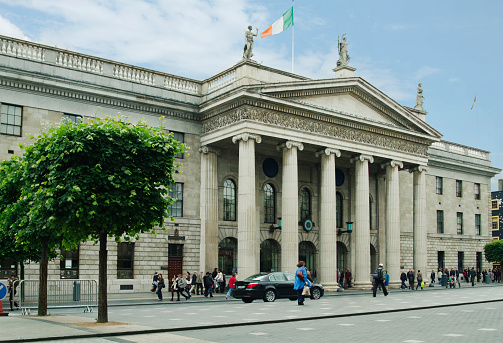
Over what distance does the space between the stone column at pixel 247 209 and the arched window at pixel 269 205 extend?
22.6ft

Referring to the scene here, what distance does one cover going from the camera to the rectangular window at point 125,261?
35.7 meters

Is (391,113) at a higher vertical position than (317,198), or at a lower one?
higher

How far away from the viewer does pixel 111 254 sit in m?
35.3

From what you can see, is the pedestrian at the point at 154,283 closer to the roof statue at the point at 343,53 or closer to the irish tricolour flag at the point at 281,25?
the irish tricolour flag at the point at 281,25

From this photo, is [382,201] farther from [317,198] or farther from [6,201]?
[6,201]

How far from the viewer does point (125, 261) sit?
3594cm

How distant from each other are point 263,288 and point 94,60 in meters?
17.6

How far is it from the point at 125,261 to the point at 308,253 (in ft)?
50.1

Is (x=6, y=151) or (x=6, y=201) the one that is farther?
(x=6, y=151)

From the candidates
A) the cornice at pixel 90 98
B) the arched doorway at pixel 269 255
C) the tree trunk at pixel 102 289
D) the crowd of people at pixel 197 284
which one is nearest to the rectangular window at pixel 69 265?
the crowd of people at pixel 197 284

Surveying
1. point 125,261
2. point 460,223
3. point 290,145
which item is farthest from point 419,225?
point 125,261

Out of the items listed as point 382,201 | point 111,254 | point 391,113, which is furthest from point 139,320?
point 382,201

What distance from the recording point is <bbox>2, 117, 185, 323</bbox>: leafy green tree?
17.6 metres

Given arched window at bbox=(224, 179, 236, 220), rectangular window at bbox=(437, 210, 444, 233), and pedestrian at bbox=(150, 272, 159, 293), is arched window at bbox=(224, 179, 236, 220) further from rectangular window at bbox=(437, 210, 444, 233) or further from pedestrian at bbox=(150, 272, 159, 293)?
rectangular window at bbox=(437, 210, 444, 233)
